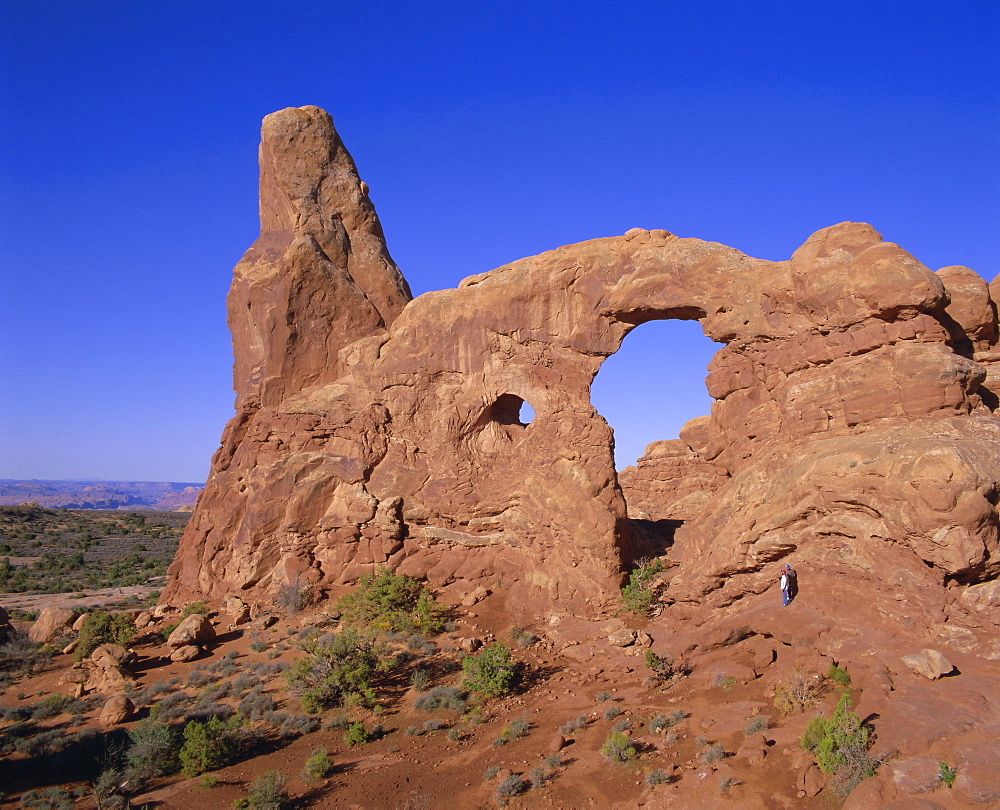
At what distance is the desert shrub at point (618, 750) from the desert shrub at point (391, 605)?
722 cm

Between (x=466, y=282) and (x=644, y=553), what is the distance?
9853 mm

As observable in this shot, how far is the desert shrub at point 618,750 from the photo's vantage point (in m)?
11.3

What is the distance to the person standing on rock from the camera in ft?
44.0

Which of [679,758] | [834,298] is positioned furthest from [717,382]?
[679,758]

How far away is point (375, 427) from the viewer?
20578mm

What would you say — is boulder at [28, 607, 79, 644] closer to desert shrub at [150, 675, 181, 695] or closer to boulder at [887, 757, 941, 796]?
desert shrub at [150, 675, 181, 695]

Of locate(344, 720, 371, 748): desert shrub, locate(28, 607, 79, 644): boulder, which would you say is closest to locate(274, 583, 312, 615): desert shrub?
locate(344, 720, 371, 748): desert shrub

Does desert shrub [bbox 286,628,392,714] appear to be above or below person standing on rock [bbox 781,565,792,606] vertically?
below

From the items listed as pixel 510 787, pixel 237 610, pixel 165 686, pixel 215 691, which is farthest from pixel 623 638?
pixel 237 610

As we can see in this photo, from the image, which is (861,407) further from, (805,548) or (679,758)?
(679,758)

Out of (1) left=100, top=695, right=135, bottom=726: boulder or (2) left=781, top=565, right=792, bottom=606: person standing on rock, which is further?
(1) left=100, top=695, right=135, bottom=726: boulder

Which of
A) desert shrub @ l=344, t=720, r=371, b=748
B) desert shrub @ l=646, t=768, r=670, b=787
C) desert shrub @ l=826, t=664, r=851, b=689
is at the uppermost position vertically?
desert shrub @ l=826, t=664, r=851, b=689

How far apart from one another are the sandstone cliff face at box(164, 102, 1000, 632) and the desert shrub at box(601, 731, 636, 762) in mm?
4880

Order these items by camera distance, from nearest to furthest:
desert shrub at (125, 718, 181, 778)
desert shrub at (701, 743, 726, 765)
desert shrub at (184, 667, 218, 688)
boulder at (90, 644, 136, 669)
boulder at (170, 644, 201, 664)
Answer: desert shrub at (701, 743, 726, 765), desert shrub at (125, 718, 181, 778), desert shrub at (184, 667, 218, 688), boulder at (90, 644, 136, 669), boulder at (170, 644, 201, 664)
